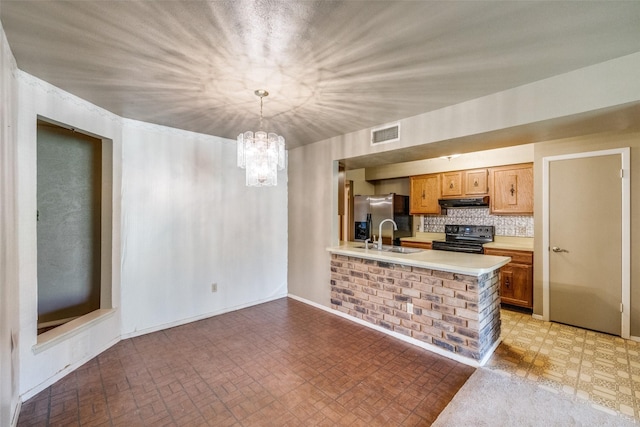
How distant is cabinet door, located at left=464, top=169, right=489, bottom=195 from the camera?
4641 mm

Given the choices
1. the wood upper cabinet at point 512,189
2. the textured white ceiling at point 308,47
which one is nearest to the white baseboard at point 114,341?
the textured white ceiling at point 308,47

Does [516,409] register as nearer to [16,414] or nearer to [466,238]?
[466,238]

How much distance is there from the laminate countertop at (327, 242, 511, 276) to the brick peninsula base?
0.35 ft

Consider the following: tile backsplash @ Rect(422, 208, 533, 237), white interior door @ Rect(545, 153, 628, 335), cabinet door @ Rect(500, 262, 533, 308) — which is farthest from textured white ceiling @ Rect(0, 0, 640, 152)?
tile backsplash @ Rect(422, 208, 533, 237)

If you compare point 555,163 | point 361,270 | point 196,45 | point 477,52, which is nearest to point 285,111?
point 196,45

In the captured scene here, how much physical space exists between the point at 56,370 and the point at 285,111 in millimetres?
3086

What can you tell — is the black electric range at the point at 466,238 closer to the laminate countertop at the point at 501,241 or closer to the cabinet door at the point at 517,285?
the laminate countertop at the point at 501,241

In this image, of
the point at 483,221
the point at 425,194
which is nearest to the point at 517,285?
the point at 483,221

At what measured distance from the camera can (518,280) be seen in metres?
3.95

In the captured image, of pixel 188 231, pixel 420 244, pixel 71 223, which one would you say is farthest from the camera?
pixel 420 244

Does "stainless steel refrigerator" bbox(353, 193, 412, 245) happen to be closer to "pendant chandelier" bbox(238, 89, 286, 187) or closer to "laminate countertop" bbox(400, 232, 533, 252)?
"laminate countertop" bbox(400, 232, 533, 252)

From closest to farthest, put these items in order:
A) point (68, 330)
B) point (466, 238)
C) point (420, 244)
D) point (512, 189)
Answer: point (68, 330) < point (512, 189) < point (466, 238) < point (420, 244)

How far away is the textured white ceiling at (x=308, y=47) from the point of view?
1.45 meters

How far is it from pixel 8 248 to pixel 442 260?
3478 millimetres
